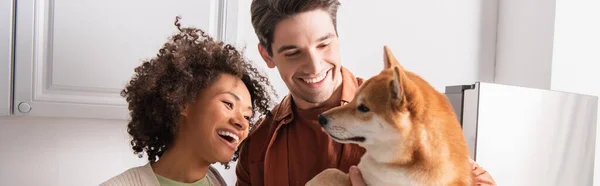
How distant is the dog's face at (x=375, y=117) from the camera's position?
0.86m

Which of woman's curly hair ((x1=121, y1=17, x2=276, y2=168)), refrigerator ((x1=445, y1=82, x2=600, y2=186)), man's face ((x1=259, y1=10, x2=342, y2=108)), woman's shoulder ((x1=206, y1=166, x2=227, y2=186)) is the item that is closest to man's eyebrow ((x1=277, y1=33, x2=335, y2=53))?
man's face ((x1=259, y1=10, x2=342, y2=108))

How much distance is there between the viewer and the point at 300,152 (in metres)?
1.21

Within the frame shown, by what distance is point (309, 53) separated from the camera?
1115mm

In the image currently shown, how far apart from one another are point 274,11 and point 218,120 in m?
0.26

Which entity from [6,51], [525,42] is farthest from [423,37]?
[6,51]

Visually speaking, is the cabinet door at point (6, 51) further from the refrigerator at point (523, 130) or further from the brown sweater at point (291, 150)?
the refrigerator at point (523, 130)

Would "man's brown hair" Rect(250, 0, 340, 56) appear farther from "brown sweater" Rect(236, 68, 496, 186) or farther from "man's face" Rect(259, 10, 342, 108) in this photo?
"brown sweater" Rect(236, 68, 496, 186)

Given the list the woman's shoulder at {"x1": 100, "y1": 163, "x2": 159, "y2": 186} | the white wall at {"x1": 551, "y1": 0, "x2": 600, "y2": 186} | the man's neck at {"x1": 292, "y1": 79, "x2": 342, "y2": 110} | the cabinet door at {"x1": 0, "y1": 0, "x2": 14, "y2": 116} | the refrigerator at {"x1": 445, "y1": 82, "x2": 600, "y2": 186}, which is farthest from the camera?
the white wall at {"x1": 551, "y1": 0, "x2": 600, "y2": 186}

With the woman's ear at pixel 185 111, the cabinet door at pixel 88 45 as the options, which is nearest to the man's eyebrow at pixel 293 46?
the woman's ear at pixel 185 111

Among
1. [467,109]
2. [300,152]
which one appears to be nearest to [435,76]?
[467,109]

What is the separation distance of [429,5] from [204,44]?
1.19m

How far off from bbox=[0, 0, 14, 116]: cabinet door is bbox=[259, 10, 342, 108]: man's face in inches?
28.1

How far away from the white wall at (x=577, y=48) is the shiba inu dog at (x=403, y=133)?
1.28 m

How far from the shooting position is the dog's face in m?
0.86
